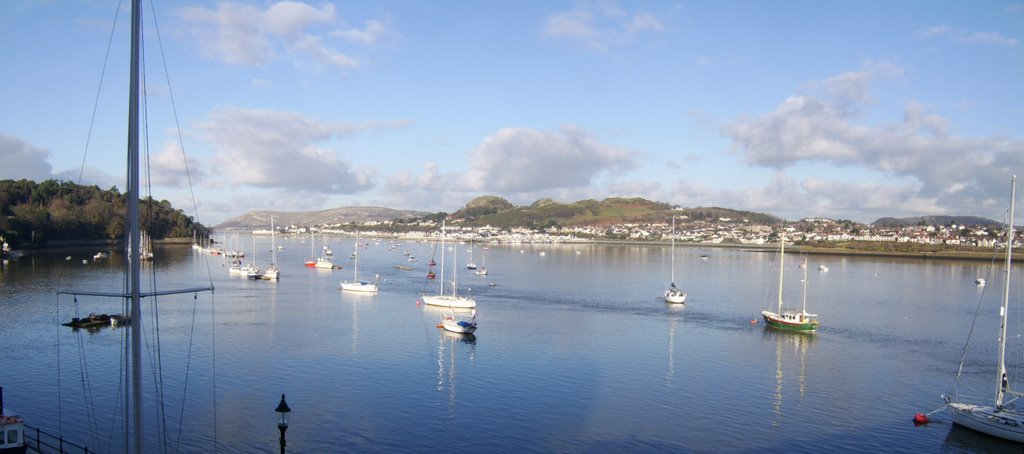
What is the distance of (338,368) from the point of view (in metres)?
30.3

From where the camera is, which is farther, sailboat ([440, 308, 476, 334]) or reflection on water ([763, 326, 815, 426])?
sailboat ([440, 308, 476, 334])

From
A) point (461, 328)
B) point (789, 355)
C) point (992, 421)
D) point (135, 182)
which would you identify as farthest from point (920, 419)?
point (135, 182)

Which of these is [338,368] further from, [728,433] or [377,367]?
[728,433]

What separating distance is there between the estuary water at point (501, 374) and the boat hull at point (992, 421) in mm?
509

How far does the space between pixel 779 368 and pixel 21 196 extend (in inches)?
4951

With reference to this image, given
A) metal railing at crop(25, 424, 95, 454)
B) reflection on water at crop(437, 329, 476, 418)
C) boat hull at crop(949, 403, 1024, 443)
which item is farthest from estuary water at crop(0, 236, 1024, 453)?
metal railing at crop(25, 424, 95, 454)

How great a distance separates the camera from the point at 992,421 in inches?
870

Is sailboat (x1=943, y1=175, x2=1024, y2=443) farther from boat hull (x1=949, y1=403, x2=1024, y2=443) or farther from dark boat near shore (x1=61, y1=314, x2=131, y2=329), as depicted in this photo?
dark boat near shore (x1=61, y1=314, x2=131, y2=329)

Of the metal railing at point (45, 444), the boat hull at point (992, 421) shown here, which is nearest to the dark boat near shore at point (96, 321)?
the metal railing at point (45, 444)

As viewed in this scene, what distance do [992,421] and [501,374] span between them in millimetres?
18000

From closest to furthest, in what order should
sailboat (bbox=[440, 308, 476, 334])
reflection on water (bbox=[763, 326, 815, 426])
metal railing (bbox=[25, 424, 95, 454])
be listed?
metal railing (bbox=[25, 424, 95, 454]) < reflection on water (bbox=[763, 326, 815, 426]) < sailboat (bbox=[440, 308, 476, 334])

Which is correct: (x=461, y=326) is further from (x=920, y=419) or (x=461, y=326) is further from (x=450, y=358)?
(x=920, y=419)

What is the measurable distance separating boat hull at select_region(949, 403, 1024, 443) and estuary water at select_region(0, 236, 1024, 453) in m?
0.51

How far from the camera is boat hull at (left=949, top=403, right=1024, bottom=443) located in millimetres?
21634
